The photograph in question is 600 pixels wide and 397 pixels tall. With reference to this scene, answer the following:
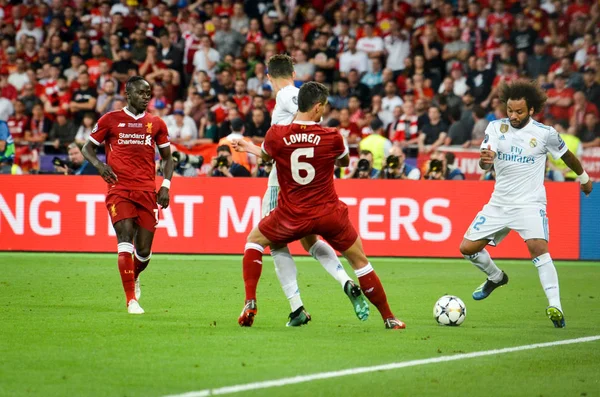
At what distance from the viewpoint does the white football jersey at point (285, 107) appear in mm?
9625

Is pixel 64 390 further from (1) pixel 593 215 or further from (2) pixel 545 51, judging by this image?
(2) pixel 545 51

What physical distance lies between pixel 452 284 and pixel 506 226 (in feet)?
11.9

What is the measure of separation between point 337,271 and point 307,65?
1382 cm

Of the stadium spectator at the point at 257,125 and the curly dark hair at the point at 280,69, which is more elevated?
the curly dark hair at the point at 280,69

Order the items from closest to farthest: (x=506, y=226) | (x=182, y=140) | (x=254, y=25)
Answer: (x=506, y=226) < (x=182, y=140) < (x=254, y=25)

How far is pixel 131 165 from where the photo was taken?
1077 centimetres

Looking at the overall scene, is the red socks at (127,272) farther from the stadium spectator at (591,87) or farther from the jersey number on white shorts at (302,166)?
the stadium spectator at (591,87)

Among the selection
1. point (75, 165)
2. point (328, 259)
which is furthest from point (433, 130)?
point (328, 259)

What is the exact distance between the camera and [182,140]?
837 inches

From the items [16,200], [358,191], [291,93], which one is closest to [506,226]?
[291,93]

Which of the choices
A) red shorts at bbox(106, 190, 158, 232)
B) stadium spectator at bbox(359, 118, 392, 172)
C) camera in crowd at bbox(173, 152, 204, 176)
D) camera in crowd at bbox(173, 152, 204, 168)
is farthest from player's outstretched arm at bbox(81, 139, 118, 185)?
stadium spectator at bbox(359, 118, 392, 172)

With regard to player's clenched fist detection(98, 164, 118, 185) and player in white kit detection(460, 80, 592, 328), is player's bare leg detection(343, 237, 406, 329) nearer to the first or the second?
player in white kit detection(460, 80, 592, 328)

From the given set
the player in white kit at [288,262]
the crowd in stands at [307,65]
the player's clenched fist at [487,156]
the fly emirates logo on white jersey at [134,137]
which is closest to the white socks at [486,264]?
the player's clenched fist at [487,156]

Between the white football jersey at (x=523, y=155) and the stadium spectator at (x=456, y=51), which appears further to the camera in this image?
the stadium spectator at (x=456, y=51)
